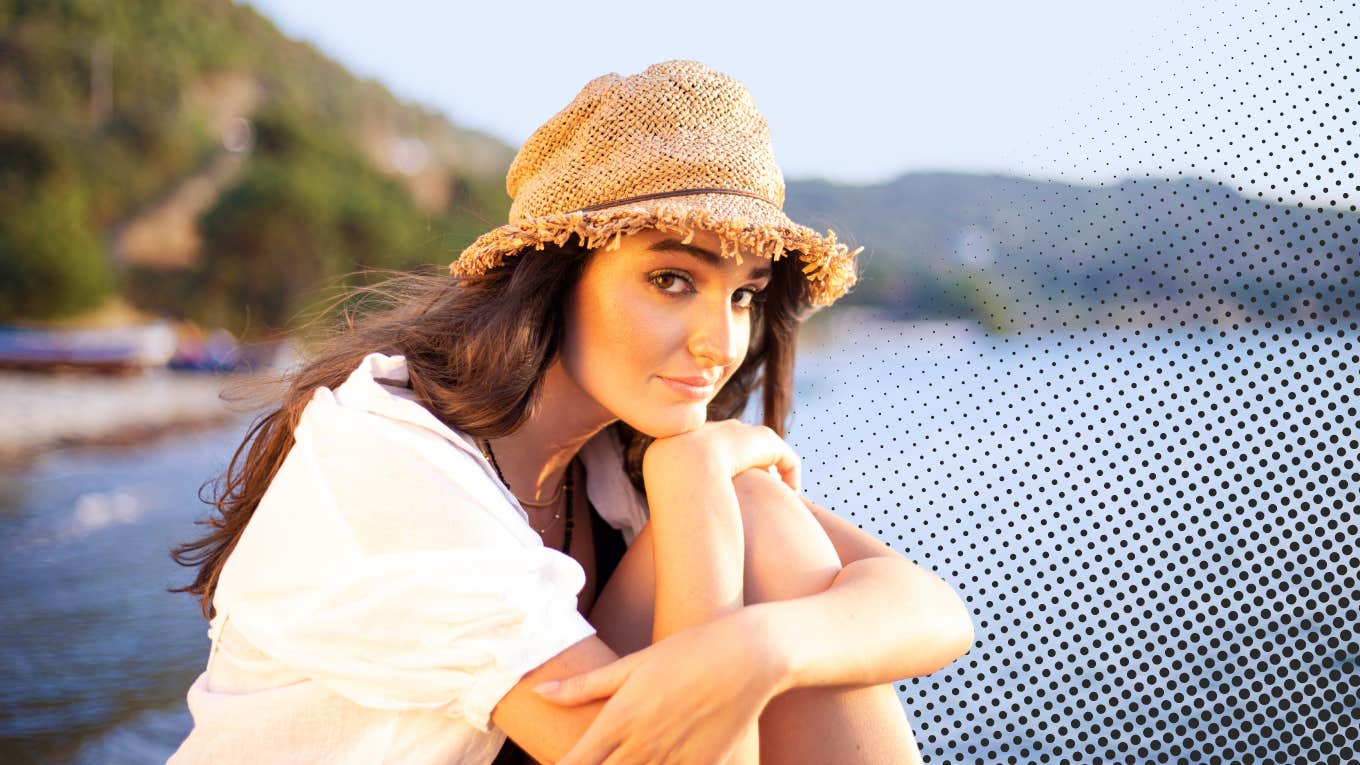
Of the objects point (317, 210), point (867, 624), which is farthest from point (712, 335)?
point (317, 210)

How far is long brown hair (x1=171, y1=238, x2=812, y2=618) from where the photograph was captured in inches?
86.7

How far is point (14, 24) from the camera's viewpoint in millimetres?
38938

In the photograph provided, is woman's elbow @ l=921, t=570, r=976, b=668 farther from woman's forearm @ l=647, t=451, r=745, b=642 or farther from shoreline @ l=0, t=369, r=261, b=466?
shoreline @ l=0, t=369, r=261, b=466

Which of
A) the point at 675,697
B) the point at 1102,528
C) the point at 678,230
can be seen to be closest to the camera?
the point at 675,697

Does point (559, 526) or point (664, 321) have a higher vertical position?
point (664, 321)

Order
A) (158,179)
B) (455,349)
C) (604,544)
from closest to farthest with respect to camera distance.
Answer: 1. (455,349)
2. (604,544)
3. (158,179)

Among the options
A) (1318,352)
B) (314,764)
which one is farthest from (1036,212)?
(314,764)

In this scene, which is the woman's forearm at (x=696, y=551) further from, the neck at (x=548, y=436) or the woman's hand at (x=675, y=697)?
the neck at (x=548, y=436)

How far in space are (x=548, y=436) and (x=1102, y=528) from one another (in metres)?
1.64

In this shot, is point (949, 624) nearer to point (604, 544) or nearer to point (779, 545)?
point (779, 545)

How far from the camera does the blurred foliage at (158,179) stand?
89.1 feet

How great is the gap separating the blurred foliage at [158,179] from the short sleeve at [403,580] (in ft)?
73.9

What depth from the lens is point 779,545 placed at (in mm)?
2078

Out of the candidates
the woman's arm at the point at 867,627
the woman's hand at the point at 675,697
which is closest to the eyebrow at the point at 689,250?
the woman's arm at the point at 867,627
